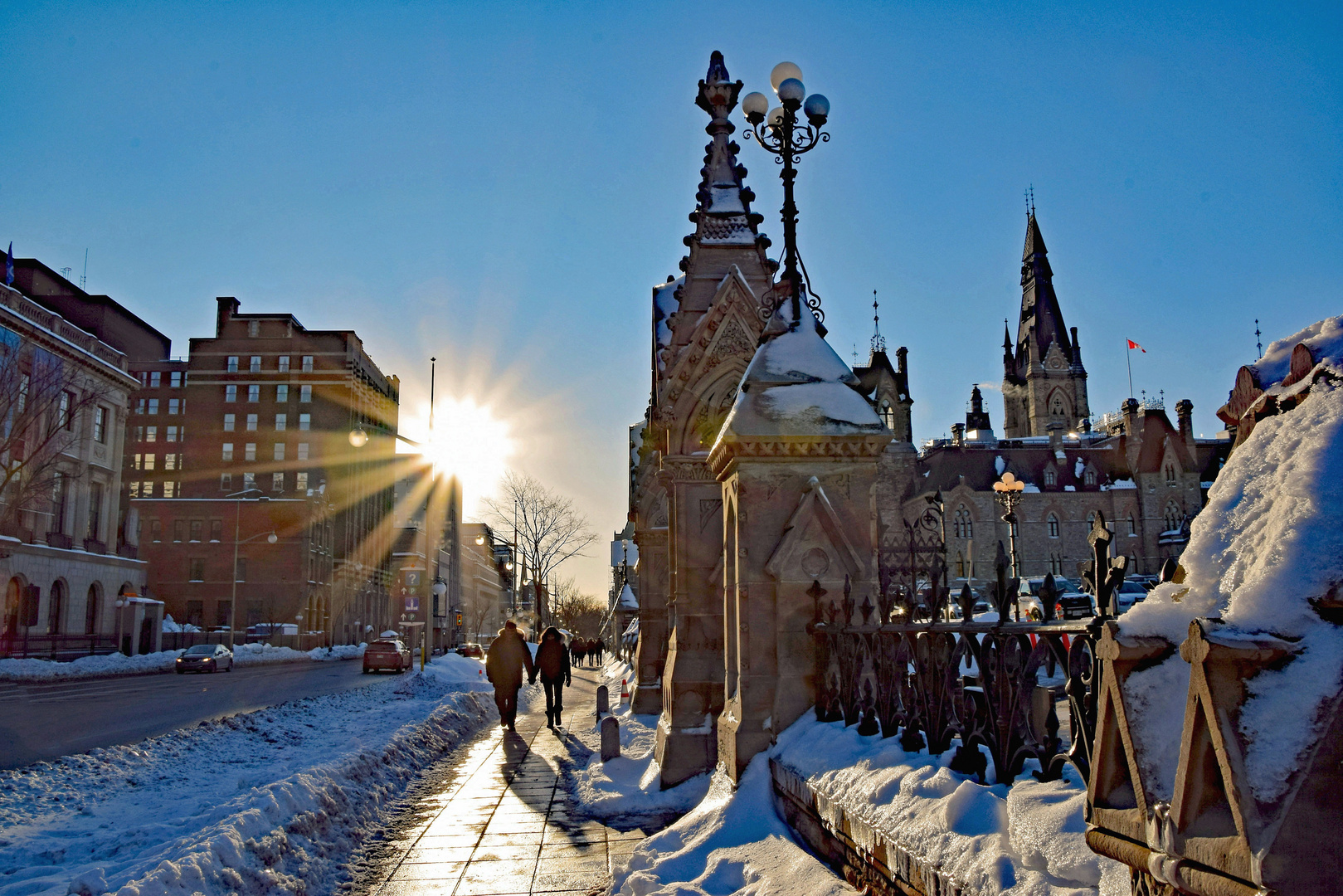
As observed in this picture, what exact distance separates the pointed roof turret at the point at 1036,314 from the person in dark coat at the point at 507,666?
109 m

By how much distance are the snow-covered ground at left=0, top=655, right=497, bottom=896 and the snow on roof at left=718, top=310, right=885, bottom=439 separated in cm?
422

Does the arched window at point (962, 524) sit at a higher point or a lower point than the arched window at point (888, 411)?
lower

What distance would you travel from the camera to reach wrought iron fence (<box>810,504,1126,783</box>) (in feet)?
10.1

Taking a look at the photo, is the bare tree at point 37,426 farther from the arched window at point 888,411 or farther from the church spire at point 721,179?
the arched window at point 888,411

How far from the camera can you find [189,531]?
6681 centimetres

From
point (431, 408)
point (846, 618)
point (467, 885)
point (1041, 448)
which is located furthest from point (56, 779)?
point (1041, 448)

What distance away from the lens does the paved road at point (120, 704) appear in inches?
532

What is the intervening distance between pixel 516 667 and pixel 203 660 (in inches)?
1061

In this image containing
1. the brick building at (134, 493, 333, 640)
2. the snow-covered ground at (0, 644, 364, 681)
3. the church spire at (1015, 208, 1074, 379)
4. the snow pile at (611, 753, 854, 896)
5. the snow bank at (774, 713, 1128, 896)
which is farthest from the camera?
the church spire at (1015, 208, 1074, 379)

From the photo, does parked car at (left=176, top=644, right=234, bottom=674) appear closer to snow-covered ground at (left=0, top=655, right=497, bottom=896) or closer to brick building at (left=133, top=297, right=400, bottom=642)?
snow-covered ground at (left=0, top=655, right=497, bottom=896)

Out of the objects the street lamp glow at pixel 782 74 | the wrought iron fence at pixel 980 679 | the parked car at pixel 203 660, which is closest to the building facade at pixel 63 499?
the parked car at pixel 203 660

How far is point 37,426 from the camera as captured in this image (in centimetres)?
3741

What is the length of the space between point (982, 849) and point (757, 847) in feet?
8.66

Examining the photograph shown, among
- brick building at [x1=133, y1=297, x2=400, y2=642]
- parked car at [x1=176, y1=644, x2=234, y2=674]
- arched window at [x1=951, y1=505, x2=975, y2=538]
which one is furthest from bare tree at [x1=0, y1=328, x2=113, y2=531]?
arched window at [x1=951, y1=505, x2=975, y2=538]
